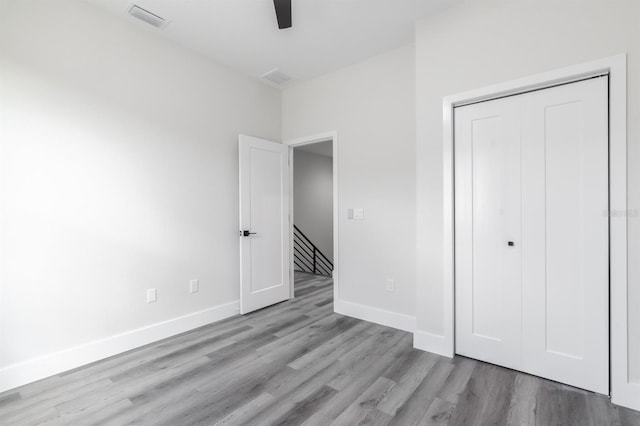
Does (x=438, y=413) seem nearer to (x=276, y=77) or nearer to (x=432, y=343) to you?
(x=432, y=343)

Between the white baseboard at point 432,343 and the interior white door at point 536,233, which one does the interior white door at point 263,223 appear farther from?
the interior white door at point 536,233

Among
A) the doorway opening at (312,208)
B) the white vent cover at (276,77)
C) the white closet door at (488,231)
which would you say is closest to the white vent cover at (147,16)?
the white vent cover at (276,77)

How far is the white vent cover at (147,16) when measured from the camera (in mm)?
2502

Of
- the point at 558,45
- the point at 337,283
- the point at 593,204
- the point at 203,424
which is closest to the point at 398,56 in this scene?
the point at 558,45

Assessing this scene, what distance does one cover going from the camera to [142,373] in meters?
2.25

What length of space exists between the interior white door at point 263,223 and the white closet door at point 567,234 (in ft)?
8.83

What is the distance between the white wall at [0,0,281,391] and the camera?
6.89 feet

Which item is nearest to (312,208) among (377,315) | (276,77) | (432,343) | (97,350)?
(276,77)

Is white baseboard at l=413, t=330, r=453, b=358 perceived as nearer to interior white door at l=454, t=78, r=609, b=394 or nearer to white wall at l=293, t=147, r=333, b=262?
interior white door at l=454, t=78, r=609, b=394

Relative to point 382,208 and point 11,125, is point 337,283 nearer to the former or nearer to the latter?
point 382,208

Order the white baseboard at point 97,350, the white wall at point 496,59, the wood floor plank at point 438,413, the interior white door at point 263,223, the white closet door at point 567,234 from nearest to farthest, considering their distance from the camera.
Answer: the wood floor plank at point 438,413 → the white wall at point 496,59 → the white closet door at point 567,234 → the white baseboard at point 97,350 → the interior white door at point 263,223

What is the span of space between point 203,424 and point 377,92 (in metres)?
3.26

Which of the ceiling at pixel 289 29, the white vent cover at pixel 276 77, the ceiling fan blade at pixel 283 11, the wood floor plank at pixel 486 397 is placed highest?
the ceiling at pixel 289 29

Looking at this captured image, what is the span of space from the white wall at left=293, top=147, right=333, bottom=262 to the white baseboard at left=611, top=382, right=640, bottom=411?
5.64 meters
